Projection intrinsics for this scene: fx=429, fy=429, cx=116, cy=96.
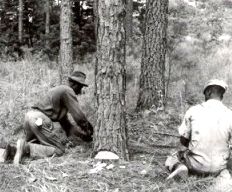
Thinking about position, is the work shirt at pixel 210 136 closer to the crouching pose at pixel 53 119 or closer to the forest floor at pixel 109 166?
the forest floor at pixel 109 166

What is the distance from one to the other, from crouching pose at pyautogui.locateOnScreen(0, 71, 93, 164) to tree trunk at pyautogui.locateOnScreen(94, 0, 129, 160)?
26.6 inches

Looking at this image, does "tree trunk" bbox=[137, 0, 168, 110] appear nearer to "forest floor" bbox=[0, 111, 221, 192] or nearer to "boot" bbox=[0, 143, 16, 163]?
"forest floor" bbox=[0, 111, 221, 192]

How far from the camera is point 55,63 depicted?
1421 cm

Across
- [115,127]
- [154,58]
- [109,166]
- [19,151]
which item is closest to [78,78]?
[115,127]

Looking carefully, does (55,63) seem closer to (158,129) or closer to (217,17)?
(158,129)

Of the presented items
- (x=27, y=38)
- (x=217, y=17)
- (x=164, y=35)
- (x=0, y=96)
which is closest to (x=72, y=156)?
(x=164, y=35)

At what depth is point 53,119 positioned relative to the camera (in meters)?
6.70

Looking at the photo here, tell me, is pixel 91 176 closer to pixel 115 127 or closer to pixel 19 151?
pixel 115 127

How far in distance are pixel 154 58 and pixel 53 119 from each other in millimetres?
2564

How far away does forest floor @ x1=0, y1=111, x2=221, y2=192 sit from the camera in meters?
4.95

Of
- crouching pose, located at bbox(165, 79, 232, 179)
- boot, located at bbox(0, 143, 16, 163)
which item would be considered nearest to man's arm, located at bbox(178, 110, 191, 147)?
crouching pose, located at bbox(165, 79, 232, 179)

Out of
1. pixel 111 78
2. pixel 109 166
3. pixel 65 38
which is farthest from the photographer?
pixel 65 38

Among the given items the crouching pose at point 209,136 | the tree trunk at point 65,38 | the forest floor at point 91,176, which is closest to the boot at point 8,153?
the forest floor at point 91,176

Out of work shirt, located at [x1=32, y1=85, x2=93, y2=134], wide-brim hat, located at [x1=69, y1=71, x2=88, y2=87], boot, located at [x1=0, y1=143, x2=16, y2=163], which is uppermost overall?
wide-brim hat, located at [x1=69, y1=71, x2=88, y2=87]
